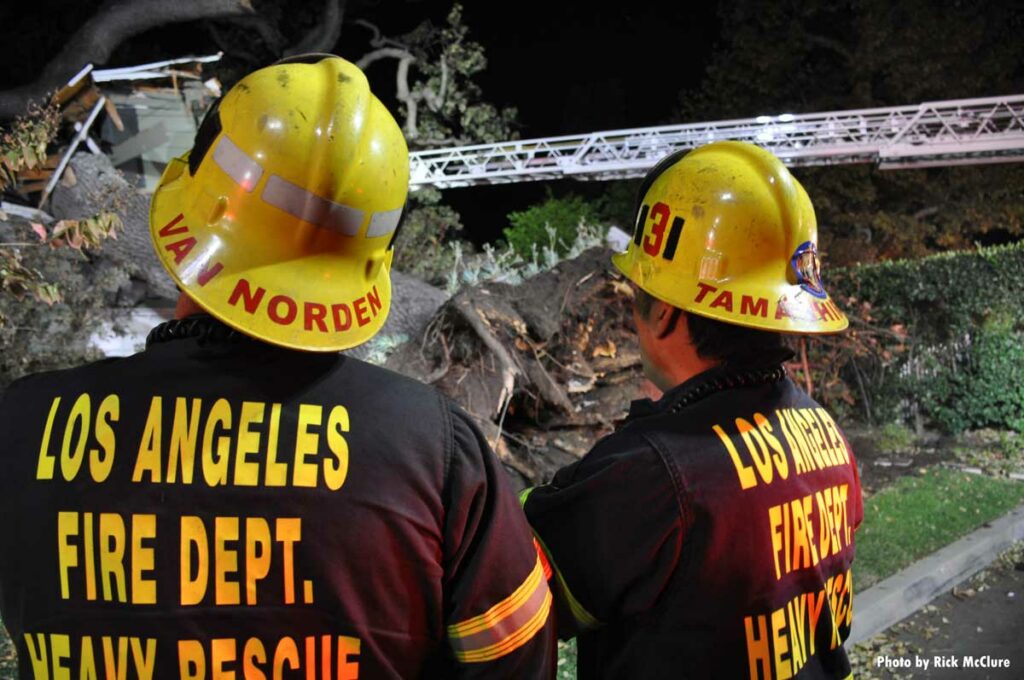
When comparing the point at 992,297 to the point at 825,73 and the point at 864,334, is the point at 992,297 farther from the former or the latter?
the point at 825,73

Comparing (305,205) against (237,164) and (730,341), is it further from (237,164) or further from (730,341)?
(730,341)

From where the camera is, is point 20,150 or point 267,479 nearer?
point 267,479

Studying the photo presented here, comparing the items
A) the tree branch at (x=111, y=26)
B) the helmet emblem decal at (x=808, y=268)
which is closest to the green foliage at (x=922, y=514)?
the helmet emblem decal at (x=808, y=268)

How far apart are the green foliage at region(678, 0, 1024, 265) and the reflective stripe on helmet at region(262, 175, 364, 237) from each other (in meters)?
14.4

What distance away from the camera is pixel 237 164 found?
4.50 ft

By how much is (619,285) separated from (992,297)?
625cm

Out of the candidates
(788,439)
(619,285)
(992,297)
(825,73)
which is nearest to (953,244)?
(825,73)

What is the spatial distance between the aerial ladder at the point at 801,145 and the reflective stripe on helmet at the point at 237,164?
1257 centimetres

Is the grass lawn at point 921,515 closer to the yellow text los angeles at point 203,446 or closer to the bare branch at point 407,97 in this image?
the yellow text los angeles at point 203,446

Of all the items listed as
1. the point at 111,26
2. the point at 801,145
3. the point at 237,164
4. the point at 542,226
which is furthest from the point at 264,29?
the point at 237,164

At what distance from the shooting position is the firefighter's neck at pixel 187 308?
4.56ft

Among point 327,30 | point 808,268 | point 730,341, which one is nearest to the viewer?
point 730,341

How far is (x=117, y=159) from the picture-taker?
456 inches

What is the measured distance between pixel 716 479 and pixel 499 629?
541 millimetres
